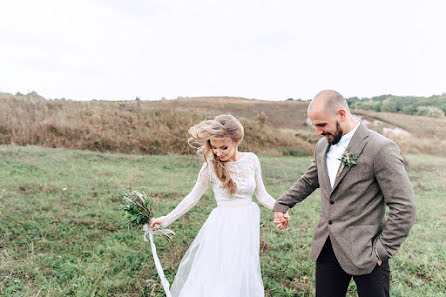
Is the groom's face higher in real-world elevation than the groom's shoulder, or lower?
higher

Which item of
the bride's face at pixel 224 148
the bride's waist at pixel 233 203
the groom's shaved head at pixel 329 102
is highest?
the groom's shaved head at pixel 329 102

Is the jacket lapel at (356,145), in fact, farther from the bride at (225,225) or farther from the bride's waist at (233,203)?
the bride's waist at (233,203)

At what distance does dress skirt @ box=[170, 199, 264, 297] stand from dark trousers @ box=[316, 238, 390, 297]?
3.00ft

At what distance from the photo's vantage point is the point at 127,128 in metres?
19.3

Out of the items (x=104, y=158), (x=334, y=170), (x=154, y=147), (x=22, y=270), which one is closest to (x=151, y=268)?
(x=22, y=270)

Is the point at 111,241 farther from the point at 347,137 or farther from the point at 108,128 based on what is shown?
the point at 108,128

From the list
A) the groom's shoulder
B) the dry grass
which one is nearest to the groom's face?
the groom's shoulder

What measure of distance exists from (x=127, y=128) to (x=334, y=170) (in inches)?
703

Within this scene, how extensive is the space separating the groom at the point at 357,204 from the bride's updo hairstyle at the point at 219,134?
43.7 inches

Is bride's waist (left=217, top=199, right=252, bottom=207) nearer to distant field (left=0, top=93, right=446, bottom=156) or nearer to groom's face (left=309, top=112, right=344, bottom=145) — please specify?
groom's face (left=309, top=112, right=344, bottom=145)

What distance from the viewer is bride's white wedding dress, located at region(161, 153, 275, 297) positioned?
3.44 metres

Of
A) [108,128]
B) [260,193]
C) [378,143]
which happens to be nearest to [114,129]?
[108,128]

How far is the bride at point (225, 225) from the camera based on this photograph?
346cm

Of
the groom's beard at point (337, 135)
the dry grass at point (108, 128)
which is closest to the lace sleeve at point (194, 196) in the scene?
the groom's beard at point (337, 135)
